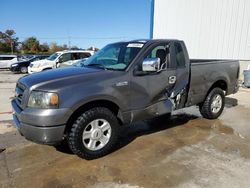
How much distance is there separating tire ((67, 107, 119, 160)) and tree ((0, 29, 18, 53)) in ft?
188

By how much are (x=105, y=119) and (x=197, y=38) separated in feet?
38.0

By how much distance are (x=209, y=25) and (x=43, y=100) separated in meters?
12.0

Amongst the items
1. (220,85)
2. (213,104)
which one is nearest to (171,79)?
(213,104)

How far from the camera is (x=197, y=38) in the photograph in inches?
566

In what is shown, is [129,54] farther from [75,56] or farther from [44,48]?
[44,48]

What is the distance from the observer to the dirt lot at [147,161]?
11.6 ft

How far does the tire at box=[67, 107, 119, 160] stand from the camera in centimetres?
389

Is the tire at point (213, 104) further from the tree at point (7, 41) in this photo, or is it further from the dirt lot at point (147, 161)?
the tree at point (7, 41)

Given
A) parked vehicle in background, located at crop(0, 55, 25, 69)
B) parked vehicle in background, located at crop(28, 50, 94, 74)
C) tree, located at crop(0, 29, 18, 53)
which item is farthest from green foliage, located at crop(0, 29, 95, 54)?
parked vehicle in background, located at crop(28, 50, 94, 74)

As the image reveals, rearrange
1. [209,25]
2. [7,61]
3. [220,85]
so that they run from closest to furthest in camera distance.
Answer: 1. [220,85]
2. [209,25]
3. [7,61]

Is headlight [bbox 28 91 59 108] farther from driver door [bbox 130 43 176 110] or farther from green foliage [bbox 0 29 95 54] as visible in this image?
green foliage [bbox 0 29 95 54]

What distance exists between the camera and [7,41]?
200ft

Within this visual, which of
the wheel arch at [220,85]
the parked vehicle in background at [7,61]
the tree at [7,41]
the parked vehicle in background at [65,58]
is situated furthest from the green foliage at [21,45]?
the wheel arch at [220,85]

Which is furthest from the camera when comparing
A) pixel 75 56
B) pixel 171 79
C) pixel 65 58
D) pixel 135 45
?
pixel 65 58
